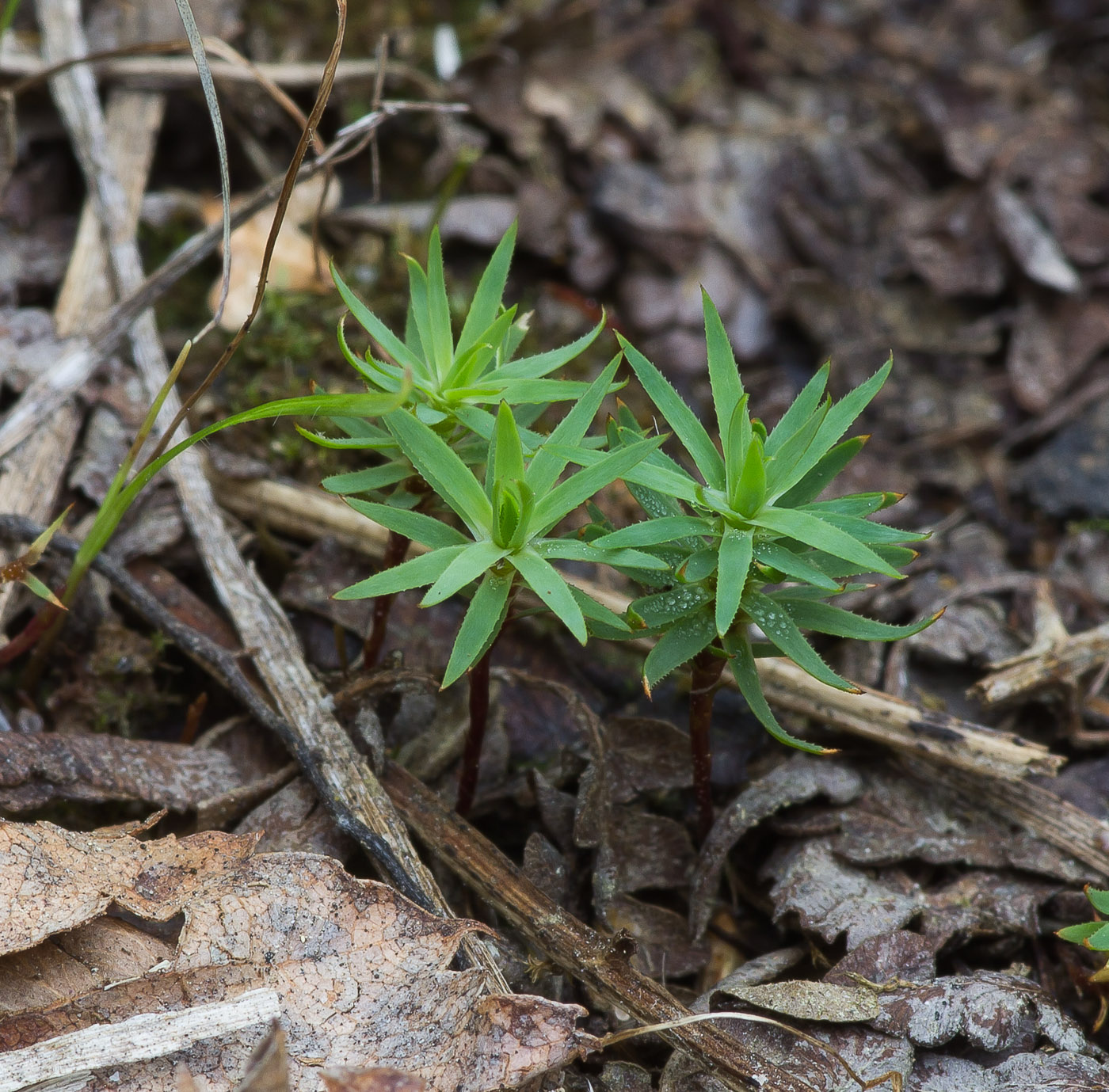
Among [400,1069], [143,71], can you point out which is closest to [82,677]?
[400,1069]

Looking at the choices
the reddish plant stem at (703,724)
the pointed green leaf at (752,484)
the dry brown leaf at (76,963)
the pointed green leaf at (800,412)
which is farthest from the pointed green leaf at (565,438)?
the dry brown leaf at (76,963)

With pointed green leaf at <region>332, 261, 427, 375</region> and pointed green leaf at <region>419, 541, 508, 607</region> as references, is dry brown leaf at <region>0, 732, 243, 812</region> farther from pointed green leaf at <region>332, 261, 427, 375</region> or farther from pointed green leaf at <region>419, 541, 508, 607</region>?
pointed green leaf at <region>332, 261, 427, 375</region>

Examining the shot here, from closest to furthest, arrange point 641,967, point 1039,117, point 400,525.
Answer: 1. point 400,525
2. point 641,967
3. point 1039,117

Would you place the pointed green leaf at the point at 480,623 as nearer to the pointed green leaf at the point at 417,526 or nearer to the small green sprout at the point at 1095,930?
the pointed green leaf at the point at 417,526

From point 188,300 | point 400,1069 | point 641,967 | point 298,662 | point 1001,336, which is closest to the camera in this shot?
point 400,1069

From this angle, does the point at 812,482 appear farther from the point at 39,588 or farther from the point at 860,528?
the point at 39,588

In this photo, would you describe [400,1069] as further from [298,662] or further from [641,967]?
[298,662]

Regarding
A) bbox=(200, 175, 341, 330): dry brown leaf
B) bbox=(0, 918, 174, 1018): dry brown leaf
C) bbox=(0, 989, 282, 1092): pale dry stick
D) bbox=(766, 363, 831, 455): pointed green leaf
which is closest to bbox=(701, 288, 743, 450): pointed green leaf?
bbox=(766, 363, 831, 455): pointed green leaf
